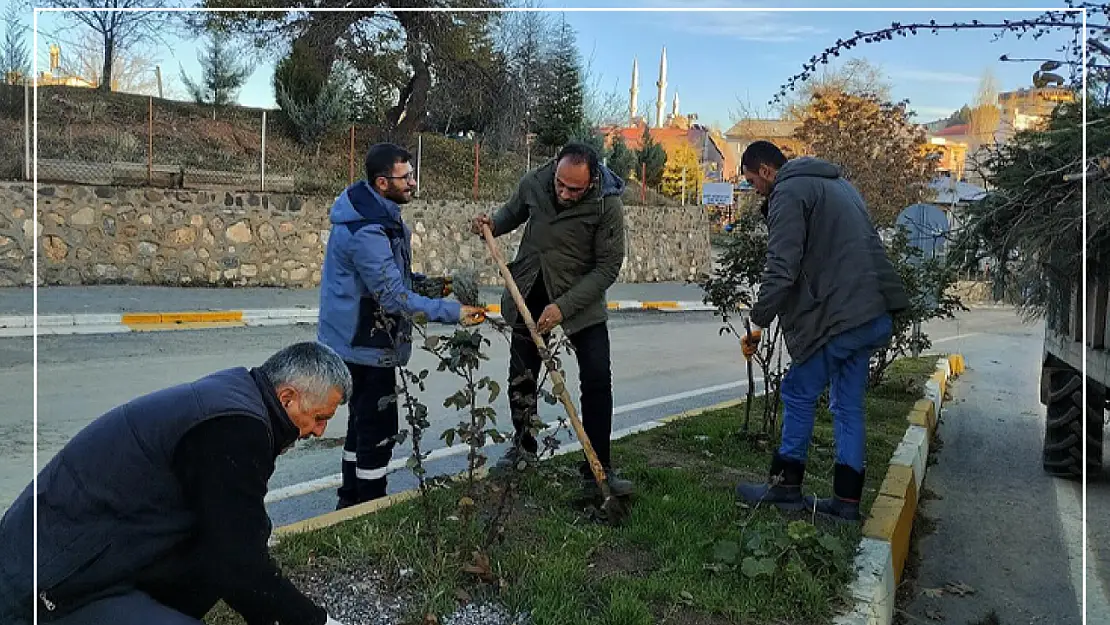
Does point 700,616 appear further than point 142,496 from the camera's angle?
Yes

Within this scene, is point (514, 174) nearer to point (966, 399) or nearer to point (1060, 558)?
point (966, 399)

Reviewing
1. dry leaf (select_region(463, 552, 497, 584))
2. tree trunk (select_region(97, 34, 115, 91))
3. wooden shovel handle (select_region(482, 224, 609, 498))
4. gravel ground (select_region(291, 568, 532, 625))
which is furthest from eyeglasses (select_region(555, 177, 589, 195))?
tree trunk (select_region(97, 34, 115, 91))

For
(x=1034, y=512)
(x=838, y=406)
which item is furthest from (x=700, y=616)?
(x=1034, y=512)

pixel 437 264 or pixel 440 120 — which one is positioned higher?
pixel 440 120

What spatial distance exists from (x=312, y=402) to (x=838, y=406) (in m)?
2.84

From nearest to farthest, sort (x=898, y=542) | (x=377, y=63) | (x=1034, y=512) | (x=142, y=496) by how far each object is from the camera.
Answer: (x=142, y=496) < (x=898, y=542) < (x=1034, y=512) < (x=377, y=63)

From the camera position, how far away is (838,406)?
438 cm

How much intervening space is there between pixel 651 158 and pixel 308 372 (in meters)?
26.8

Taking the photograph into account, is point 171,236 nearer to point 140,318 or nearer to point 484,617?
point 140,318

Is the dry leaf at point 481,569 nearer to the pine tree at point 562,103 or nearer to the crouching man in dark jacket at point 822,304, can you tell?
the crouching man in dark jacket at point 822,304

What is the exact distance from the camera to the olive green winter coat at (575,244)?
4.28 m

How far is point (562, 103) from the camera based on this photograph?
23281 mm

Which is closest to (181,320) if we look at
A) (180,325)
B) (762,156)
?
(180,325)

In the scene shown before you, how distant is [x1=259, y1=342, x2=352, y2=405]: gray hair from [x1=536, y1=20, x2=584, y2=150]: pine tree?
67.8 feet
